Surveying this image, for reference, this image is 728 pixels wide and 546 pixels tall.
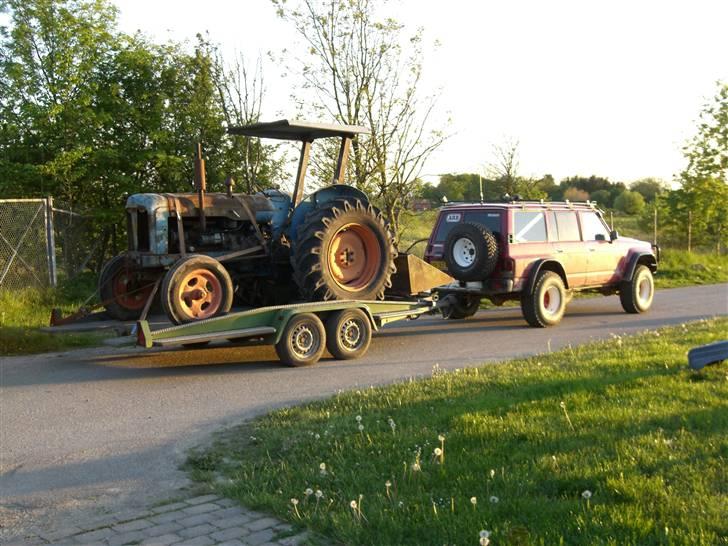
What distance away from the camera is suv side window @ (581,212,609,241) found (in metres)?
13.6

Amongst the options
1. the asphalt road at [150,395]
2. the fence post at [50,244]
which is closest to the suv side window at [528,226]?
the asphalt road at [150,395]

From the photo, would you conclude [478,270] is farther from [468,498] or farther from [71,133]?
[71,133]

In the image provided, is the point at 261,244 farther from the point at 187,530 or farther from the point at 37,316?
the point at 187,530

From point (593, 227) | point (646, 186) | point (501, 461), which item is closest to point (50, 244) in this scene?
point (593, 227)

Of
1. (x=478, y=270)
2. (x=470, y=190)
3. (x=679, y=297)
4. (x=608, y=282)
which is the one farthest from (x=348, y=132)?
(x=470, y=190)

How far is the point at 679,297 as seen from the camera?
675 inches

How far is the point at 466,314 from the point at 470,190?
67.6ft

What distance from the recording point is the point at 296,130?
1049cm

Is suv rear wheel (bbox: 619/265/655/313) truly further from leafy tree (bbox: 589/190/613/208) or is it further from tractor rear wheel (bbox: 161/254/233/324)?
leafy tree (bbox: 589/190/613/208)

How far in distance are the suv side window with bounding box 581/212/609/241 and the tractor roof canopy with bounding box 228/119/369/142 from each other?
16.4 ft

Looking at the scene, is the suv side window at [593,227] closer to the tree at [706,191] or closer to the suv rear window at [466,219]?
the suv rear window at [466,219]

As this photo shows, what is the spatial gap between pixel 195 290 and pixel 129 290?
6.51 ft

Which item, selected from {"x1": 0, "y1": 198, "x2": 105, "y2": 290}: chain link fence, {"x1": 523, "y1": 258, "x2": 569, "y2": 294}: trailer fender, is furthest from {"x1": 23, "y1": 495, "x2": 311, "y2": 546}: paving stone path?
{"x1": 0, "y1": 198, "x2": 105, "y2": 290}: chain link fence

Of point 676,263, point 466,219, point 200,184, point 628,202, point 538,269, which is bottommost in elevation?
point 676,263
